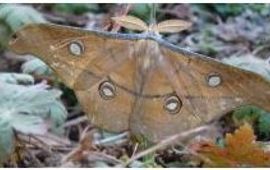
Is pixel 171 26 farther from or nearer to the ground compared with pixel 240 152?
farther from the ground

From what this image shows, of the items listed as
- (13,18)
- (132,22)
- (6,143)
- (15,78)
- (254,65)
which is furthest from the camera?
(13,18)

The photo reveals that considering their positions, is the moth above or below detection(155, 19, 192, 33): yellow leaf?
below

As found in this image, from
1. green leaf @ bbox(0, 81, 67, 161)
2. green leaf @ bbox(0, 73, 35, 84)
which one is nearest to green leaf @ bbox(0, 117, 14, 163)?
green leaf @ bbox(0, 81, 67, 161)

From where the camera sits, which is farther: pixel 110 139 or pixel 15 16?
pixel 15 16

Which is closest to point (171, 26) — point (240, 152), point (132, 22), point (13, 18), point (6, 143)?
point (132, 22)

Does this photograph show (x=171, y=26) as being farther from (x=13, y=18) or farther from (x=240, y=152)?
(x=13, y=18)

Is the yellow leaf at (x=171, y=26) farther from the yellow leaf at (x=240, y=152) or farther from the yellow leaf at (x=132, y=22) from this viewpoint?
the yellow leaf at (x=240, y=152)

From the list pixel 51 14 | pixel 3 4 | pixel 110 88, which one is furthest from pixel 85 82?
pixel 51 14

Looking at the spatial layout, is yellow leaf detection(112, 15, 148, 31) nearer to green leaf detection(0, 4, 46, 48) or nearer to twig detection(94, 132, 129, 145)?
twig detection(94, 132, 129, 145)
